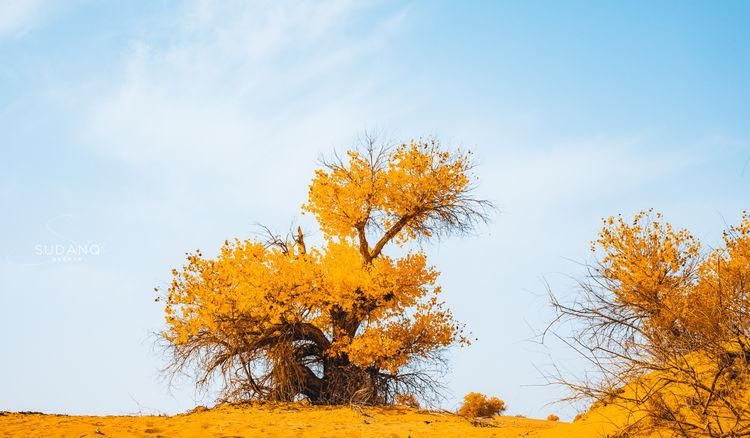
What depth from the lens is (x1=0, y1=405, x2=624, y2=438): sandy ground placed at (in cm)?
950

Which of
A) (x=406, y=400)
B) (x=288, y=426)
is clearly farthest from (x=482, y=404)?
(x=288, y=426)

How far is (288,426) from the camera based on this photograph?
435 inches

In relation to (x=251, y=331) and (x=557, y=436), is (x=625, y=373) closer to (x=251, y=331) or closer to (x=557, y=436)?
(x=557, y=436)

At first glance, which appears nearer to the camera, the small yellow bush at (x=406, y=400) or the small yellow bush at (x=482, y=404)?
the small yellow bush at (x=406, y=400)

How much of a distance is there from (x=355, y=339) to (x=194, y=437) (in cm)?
859

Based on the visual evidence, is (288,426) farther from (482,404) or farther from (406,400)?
(482,404)

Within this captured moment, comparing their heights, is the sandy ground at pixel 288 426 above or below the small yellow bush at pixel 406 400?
below

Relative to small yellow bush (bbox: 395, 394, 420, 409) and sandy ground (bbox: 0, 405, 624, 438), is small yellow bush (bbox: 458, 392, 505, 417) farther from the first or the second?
sandy ground (bbox: 0, 405, 624, 438)

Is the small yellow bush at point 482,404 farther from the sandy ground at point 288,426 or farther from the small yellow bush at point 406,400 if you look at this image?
the sandy ground at point 288,426

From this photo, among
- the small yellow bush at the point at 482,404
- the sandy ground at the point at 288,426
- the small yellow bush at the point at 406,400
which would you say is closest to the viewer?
the sandy ground at the point at 288,426

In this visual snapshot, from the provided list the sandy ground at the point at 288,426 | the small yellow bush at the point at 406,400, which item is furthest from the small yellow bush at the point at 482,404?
the sandy ground at the point at 288,426

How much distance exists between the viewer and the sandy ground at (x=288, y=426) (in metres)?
9.50

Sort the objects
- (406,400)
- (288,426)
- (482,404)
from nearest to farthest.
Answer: (288,426) < (406,400) < (482,404)

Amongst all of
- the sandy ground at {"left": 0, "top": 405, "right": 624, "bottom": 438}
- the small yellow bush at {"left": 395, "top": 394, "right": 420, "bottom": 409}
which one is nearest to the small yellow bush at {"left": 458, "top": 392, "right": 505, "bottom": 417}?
the small yellow bush at {"left": 395, "top": 394, "right": 420, "bottom": 409}
